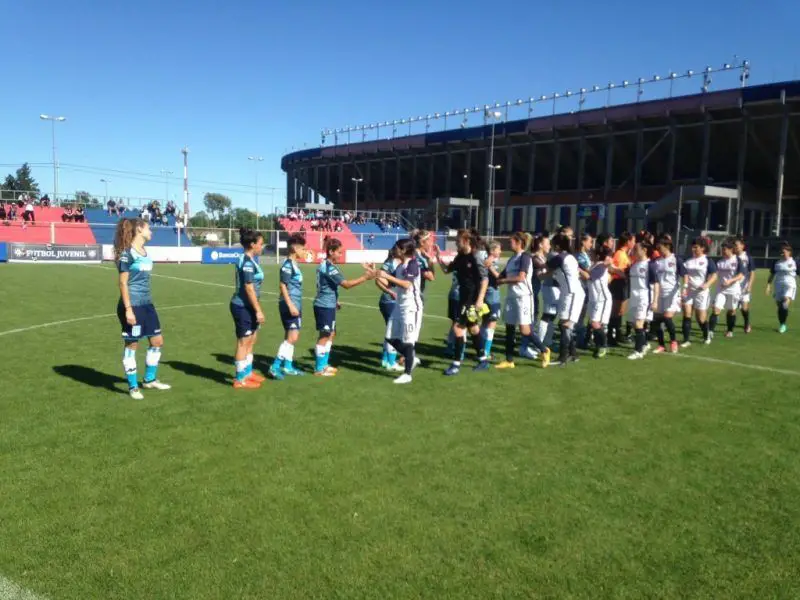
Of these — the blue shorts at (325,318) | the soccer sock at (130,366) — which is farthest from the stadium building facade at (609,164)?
the soccer sock at (130,366)

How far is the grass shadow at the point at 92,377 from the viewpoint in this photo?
7.62 metres

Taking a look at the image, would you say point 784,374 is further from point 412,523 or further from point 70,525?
point 70,525

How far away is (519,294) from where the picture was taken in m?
9.47

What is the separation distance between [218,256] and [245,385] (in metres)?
30.0

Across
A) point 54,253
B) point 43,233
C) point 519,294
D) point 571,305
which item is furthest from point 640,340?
point 43,233

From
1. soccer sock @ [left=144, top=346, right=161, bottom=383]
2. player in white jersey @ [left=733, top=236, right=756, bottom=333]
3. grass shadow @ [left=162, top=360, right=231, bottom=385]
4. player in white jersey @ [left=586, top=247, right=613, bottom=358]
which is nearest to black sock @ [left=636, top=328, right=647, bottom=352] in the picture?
player in white jersey @ [left=586, top=247, right=613, bottom=358]

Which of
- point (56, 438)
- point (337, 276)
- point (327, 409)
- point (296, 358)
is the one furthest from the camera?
point (296, 358)

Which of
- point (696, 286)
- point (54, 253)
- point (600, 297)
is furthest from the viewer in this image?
point (54, 253)

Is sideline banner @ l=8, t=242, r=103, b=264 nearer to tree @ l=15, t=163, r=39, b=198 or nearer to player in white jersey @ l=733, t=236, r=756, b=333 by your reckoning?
player in white jersey @ l=733, t=236, r=756, b=333

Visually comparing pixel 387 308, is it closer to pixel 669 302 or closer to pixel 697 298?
pixel 669 302

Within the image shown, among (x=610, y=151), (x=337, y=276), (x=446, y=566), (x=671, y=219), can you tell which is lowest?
(x=446, y=566)

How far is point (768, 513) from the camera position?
441 cm

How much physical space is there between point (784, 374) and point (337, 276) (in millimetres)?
6677

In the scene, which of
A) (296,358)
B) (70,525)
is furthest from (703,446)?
(296,358)
